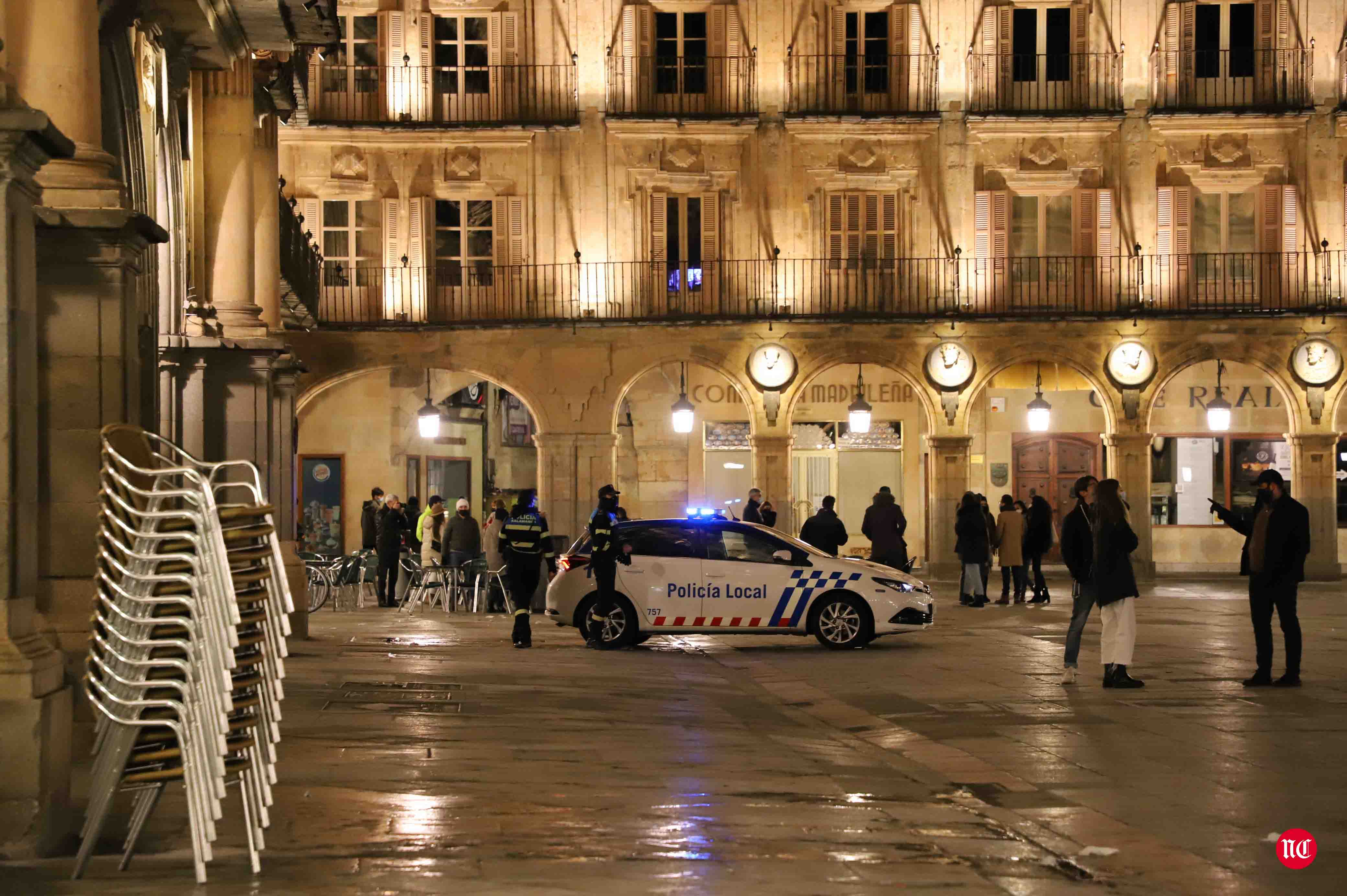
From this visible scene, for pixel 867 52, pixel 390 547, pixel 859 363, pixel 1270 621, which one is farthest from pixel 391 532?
pixel 1270 621

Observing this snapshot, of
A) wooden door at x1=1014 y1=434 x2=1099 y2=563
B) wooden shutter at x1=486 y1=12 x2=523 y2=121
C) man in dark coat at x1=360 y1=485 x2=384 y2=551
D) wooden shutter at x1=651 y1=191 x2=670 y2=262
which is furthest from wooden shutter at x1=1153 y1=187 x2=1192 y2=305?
man in dark coat at x1=360 y1=485 x2=384 y2=551

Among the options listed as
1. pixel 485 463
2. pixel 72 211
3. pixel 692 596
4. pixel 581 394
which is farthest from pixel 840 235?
pixel 72 211

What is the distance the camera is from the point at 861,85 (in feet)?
117

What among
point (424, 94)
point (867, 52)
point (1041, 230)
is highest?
point (867, 52)

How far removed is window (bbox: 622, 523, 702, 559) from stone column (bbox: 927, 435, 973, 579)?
54.1 ft

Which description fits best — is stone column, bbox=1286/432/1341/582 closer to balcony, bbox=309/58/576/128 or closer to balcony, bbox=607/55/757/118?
balcony, bbox=607/55/757/118

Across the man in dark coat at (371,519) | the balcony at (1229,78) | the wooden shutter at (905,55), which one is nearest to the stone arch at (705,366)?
the man in dark coat at (371,519)

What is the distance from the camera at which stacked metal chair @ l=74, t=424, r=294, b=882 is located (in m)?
6.83

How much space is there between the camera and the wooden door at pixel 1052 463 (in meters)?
38.2

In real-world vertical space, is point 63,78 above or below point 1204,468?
above

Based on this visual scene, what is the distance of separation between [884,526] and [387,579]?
7.55 metres

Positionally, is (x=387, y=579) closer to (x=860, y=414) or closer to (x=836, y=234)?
(x=860, y=414)

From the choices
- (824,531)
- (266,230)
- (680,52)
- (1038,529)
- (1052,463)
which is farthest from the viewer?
(1052,463)

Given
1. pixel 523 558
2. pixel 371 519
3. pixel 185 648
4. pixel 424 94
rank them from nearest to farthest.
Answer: pixel 185 648 → pixel 523 558 → pixel 371 519 → pixel 424 94
